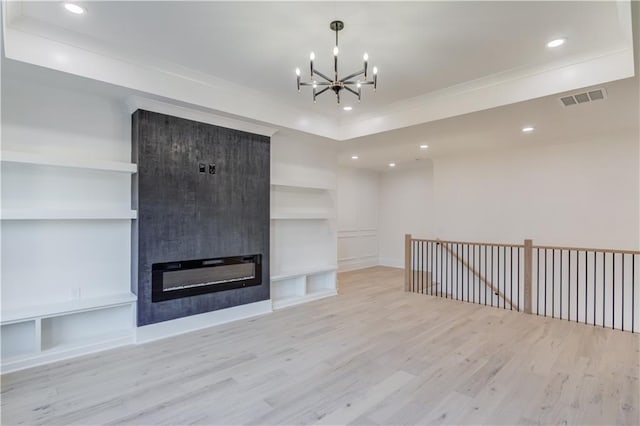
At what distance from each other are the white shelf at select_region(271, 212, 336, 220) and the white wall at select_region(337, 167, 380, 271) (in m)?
2.65

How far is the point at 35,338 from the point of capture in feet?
11.0

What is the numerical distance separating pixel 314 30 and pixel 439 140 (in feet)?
12.0

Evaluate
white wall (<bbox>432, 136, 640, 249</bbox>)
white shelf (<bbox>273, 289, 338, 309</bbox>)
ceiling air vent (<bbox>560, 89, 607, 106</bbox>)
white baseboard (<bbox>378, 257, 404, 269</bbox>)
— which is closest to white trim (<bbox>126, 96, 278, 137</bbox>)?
white shelf (<bbox>273, 289, 338, 309</bbox>)

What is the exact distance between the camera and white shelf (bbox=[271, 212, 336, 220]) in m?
5.36

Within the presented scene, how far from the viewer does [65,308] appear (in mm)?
3436

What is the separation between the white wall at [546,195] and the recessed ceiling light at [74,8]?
709cm

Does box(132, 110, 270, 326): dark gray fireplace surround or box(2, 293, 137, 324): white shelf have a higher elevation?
box(132, 110, 270, 326): dark gray fireplace surround

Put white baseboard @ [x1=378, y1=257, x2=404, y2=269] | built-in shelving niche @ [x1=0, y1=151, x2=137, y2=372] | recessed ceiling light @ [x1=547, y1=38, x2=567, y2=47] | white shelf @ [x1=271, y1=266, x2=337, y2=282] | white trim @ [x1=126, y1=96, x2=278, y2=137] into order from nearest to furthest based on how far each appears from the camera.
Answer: recessed ceiling light @ [x1=547, y1=38, x2=567, y2=47]
built-in shelving niche @ [x1=0, y1=151, x2=137, y2=372]
white trim @ [x1=126, y1=96, x2=278, y2=137]
white shelf @ [x1=271, y1=266, x2=337, y2=282]
white baseboard @ [x1=378, y1=257, x2=404, y2=269]

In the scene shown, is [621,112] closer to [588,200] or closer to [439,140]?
[588,200]

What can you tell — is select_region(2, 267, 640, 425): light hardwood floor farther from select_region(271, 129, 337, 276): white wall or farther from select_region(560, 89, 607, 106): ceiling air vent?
select_region(560, 89, 607, 106): ceiling air vent

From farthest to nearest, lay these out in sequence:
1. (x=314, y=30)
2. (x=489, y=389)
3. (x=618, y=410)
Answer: (x=314, y=30)
(x=489, y=389)
(x=618, y=410)

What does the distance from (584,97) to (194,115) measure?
4.66 m

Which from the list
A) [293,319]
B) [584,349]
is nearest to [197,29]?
[293,319]

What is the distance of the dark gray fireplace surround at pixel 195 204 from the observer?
3.91 meters
